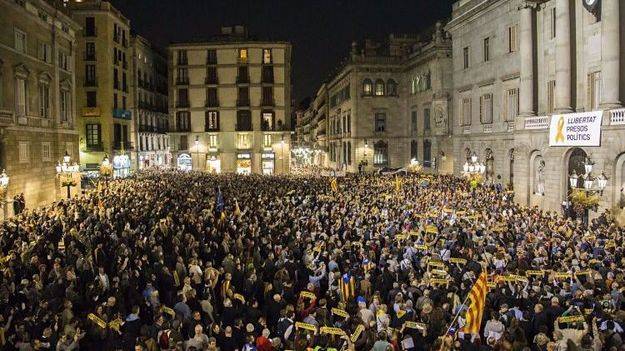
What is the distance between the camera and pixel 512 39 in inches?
1539

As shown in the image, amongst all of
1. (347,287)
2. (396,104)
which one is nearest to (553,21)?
(347,287)

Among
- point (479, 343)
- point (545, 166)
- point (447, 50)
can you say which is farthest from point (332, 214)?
point (447, 50)

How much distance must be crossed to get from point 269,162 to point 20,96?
136 feet

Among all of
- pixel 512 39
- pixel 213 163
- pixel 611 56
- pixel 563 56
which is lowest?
pixel 213 163

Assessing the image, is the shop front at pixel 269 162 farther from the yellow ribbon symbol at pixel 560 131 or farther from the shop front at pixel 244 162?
the yellow ribbon symbol at pixel 560 131

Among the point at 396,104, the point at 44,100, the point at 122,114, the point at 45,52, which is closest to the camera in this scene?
the point at 44,100

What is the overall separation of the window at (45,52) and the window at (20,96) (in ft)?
10.9

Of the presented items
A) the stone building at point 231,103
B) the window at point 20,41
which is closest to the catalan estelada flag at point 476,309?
the window at point 20,41

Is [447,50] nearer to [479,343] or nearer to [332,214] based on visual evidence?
[332,214]

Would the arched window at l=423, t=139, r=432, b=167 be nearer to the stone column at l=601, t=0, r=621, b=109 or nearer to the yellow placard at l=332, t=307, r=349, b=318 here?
the stone column at l=601, t=0, r=621, b=109

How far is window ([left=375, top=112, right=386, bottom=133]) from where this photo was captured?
226 ft

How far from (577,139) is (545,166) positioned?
13.1 feet

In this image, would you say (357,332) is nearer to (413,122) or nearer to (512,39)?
(512,39)

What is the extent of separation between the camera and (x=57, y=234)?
20547mm
